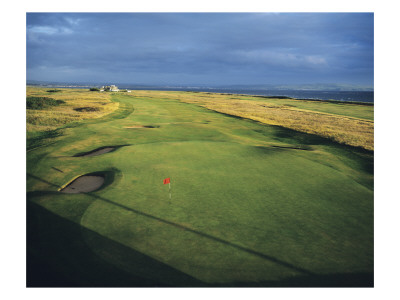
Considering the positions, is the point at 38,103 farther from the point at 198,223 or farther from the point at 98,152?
the point at 198,223

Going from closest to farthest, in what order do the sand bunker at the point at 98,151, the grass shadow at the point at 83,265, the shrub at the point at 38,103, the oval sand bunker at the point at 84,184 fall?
the grass shadow at the point at 83,265, the oval sand bunker at the point at 84,184, the sand bunker at the point at 98,151, the shrub at the point at 38,103

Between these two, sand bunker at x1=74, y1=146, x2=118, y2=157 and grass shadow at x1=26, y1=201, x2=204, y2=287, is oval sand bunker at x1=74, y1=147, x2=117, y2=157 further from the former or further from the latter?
grass shadow at x1=26, y1=201, x2=204, y2=287

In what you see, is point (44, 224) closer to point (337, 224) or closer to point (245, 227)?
point (245, 227)

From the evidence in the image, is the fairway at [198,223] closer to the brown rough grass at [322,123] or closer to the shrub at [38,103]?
the brown rough grass at [322,123]

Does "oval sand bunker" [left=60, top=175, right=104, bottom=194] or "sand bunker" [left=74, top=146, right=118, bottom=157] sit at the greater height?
"sand bunker" [left=74, top=146, right=118, bottom=157]

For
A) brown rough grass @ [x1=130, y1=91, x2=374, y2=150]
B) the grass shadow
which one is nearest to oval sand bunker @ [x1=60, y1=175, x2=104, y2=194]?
the grass shadow

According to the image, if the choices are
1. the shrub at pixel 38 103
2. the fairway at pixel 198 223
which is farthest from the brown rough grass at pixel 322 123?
the shrub at pixel 38 103

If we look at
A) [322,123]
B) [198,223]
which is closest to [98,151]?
[198,223]
